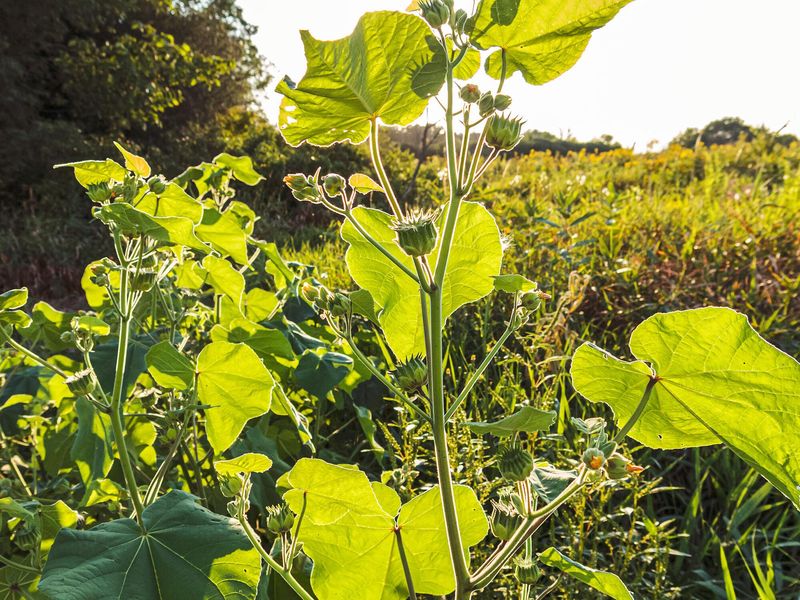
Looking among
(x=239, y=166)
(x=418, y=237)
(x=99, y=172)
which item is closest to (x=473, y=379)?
(x=418, y=237)

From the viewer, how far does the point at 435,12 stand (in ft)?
1.99

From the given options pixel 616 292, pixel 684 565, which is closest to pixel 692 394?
pixel 684 565

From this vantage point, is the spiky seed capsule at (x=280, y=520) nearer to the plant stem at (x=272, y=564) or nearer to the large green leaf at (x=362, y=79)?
the plant stem at (x=272, y=564)

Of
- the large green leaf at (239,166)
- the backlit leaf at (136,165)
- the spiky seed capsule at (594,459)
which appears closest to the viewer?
the spiky seed capsule at (594,459)

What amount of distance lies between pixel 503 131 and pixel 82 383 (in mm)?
715

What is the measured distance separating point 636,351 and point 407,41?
427 millimetres

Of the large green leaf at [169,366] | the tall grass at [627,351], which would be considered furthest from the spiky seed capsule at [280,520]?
the tall grass at [627,351]

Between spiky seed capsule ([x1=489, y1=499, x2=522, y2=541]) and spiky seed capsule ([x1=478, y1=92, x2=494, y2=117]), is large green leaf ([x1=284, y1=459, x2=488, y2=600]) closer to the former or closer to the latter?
spiky seed capsule ([x1=489, y1=499, x2=522, y2=541])

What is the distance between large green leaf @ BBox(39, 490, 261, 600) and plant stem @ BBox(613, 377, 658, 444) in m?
0.49

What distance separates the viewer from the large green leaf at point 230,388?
38.4 inches

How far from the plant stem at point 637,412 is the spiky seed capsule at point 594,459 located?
0.18 ft

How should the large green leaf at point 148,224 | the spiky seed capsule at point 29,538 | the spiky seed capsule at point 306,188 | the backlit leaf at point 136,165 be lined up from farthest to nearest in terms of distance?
the backlit leaf at point 136,165 → the spiky seed capsule at point 29,538 → the large green leaf at point 148,224 → the spiky seed capsule at point 306,188

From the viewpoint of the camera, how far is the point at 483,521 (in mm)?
841

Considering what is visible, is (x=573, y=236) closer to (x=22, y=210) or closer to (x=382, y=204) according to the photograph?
(x=382, y=204)
